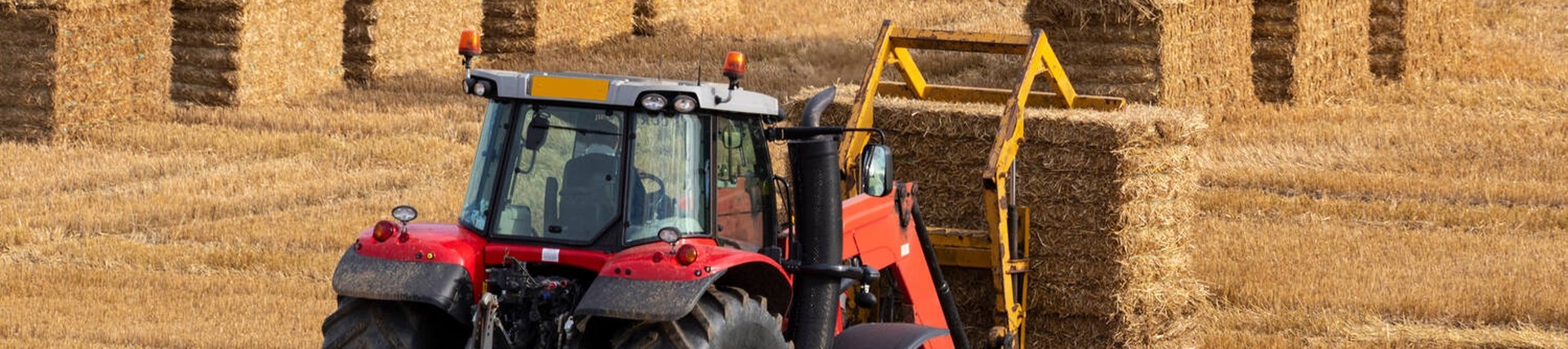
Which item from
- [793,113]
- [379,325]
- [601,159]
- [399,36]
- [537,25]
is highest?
[537,25]

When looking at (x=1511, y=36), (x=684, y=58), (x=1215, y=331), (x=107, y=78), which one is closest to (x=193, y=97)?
(x=107, y=78)

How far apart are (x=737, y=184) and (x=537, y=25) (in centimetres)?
1678

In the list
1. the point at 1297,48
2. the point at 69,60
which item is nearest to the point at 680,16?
the point at 1297,48

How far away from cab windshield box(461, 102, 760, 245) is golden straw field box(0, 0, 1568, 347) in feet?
12.4

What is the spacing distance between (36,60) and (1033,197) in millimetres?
9815

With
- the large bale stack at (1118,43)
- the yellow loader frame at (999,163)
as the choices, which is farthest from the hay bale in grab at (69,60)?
the yellow loader frame at (999,163)

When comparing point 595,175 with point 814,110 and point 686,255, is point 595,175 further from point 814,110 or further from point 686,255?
point 814,110

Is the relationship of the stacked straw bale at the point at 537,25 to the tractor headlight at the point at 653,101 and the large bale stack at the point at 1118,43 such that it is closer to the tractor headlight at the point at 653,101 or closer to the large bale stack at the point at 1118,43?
the large bale stack at the point at 1118,43

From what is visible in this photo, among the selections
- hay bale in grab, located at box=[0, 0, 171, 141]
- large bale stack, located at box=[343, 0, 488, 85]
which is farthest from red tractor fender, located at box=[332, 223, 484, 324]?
large bale stack, located at box=[343, 0, 488, 85]

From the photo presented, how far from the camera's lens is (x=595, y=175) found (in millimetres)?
6973

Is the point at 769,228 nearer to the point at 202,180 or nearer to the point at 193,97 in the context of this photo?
the point at 202,180

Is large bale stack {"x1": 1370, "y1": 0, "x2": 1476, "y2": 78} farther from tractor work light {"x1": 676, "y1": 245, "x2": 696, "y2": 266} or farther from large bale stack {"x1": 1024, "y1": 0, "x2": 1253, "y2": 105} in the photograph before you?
tractor work light {"x1": 676, "y1": 245, "x2": 696, "y2": 266}

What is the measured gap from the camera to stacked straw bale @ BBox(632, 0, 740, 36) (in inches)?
1036

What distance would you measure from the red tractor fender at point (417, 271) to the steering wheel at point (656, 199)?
55 cm
